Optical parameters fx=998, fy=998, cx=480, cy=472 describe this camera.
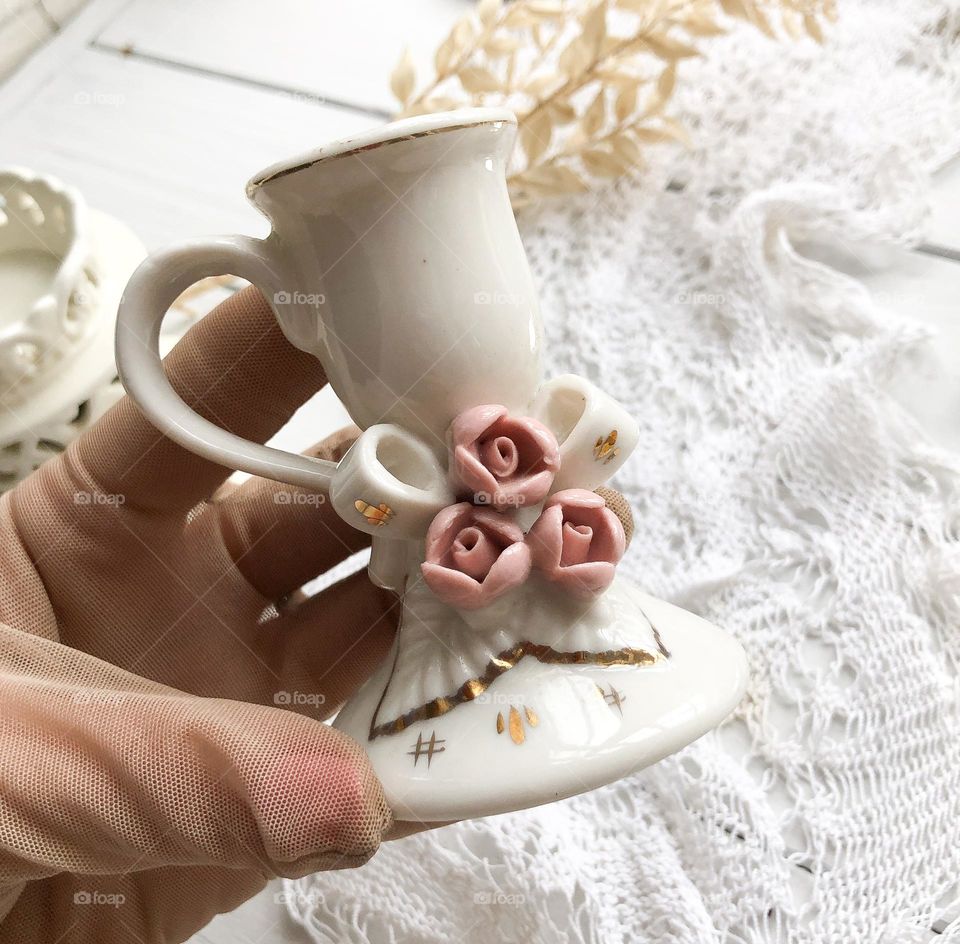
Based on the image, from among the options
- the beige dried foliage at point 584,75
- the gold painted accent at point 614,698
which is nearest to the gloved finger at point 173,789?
the gold painted accent at point 614,698

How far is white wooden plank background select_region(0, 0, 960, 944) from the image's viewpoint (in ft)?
3.45

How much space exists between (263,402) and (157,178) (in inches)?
21.8

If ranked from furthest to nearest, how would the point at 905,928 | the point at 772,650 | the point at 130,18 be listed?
the point at 130,18, the point at 772,650, the point at 905,928

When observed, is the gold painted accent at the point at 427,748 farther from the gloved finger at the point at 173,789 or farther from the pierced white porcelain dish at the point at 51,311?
the pierced white porcelain dish at the point at 51,311

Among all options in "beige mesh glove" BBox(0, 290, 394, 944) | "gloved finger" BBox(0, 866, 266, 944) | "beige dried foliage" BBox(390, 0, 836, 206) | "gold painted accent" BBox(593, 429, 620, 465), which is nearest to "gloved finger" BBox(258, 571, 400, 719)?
"beige mesh glove" BBox(0, 290, 394, 944)

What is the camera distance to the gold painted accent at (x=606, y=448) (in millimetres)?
487

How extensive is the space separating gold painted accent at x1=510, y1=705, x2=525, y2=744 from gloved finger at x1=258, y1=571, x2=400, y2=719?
0.67ft

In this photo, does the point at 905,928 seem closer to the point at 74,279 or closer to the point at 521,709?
the point at 521,709

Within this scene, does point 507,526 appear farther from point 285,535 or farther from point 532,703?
point 285,535

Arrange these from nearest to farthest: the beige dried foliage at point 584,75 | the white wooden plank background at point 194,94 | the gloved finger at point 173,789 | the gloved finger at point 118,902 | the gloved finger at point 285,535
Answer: the gloved finger at point 173,789
the gloved finger at point 118,902
the gloved finger at point 285,535
the beige dried foliage at point 584,75
the white wooden plank background at point 194,94

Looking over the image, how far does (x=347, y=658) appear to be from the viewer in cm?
66

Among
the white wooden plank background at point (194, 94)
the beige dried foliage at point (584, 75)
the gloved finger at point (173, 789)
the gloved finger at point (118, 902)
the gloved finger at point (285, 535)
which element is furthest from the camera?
the white wooden plank background at point (194, 94)

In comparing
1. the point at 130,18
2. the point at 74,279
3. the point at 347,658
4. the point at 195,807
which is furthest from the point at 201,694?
the point at 130,18

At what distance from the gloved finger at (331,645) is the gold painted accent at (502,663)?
0.56ft
